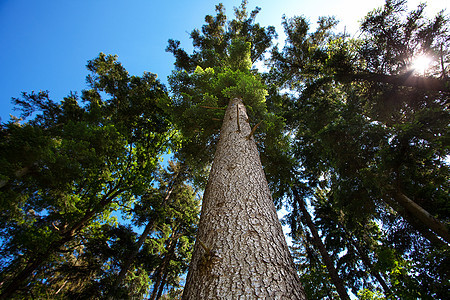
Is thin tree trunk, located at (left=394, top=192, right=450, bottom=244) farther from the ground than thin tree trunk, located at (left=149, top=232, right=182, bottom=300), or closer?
closer

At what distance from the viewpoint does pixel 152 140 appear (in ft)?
32.0

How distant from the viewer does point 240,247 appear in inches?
64.6

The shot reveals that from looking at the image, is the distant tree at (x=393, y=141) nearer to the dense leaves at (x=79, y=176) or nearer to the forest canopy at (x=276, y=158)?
the forest canopy at (x=276, y=158)

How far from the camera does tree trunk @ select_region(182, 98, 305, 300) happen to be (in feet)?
4.28

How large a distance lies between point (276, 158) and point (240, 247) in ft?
18.7

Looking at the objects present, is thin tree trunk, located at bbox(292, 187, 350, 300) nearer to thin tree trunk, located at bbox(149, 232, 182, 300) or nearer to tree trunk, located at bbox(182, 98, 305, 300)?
thin tree trunk, located at bbox(149, 232, 182, 300)

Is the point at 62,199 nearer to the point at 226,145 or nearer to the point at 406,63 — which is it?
the point at 226,145

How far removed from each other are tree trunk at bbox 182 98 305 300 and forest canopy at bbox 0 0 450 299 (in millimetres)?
1373

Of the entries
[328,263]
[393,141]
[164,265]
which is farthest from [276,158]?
[164,265]

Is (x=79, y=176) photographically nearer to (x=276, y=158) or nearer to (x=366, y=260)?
(x=276, y=158)

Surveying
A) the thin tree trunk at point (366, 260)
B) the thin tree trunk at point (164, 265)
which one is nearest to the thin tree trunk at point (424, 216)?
the thin tree trunk at point (366, 260)

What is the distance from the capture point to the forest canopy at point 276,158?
17.2 ft

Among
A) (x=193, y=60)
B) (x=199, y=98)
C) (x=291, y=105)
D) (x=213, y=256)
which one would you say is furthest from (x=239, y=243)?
(x=193, y=60)

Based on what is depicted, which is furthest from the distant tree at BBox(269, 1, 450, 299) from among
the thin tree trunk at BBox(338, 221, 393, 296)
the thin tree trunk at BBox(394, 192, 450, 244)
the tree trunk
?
the tree trunk
